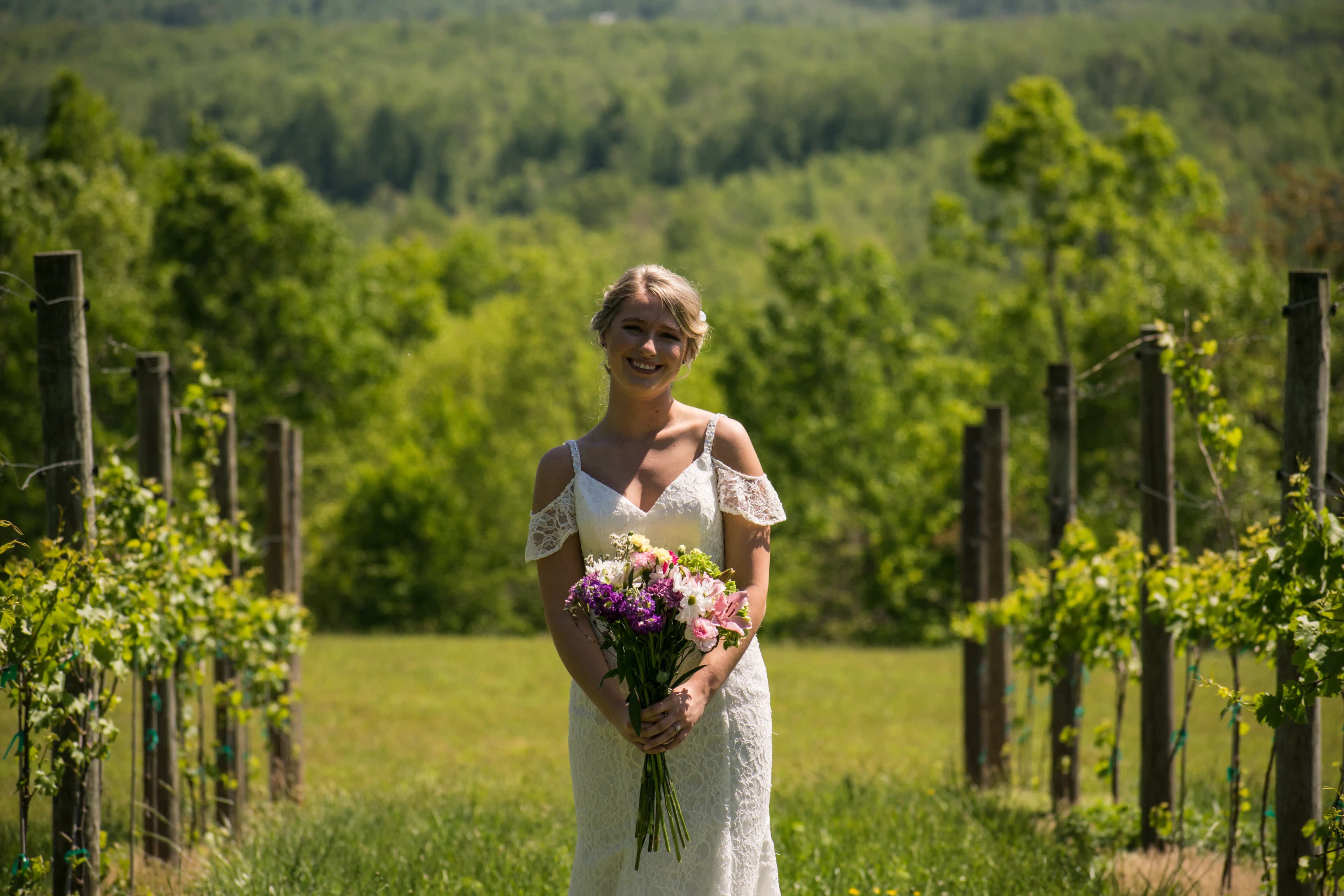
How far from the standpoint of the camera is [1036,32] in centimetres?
16000

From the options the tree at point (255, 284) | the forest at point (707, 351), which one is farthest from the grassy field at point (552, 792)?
the tree at point (255, 284)

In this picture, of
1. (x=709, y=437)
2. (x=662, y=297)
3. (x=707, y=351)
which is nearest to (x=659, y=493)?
(x=709, y=437)

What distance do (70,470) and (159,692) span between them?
5.44ft

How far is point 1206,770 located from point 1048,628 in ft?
11.3

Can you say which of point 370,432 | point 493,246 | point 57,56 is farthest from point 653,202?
point 370,432

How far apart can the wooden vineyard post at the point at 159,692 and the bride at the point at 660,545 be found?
2863mm

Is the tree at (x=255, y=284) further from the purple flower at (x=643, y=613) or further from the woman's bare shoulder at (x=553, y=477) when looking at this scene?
the purple flower at (x=643, y=613)

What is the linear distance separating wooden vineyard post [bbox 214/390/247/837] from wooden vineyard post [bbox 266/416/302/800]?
2.04 feet

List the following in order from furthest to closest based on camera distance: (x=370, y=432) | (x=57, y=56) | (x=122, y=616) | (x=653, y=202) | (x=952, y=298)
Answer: (x=57, y=56)
(x=653, y=202)
(x=952, y=298)
(x=370, y=432)
(x=122, y=616)

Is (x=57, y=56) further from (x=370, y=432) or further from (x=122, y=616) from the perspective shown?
(x=122, y=616)

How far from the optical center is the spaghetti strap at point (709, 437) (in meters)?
3.85

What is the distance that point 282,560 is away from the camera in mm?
8211

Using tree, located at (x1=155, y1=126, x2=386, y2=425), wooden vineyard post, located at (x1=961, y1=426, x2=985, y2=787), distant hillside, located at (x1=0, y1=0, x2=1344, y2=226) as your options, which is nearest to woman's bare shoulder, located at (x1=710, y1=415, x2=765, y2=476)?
wooden vineyard post, located at (x1=961, y1=426, x2=985, y2=787)

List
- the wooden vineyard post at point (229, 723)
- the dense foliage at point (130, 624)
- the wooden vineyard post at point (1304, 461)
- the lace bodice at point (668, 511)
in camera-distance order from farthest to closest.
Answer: the wooden vineyard post at point (229, 723), the wooden vineyard post at point (1304, 461), the dense foliage at point (130, 624), the lace bodice at point (668, 511)
